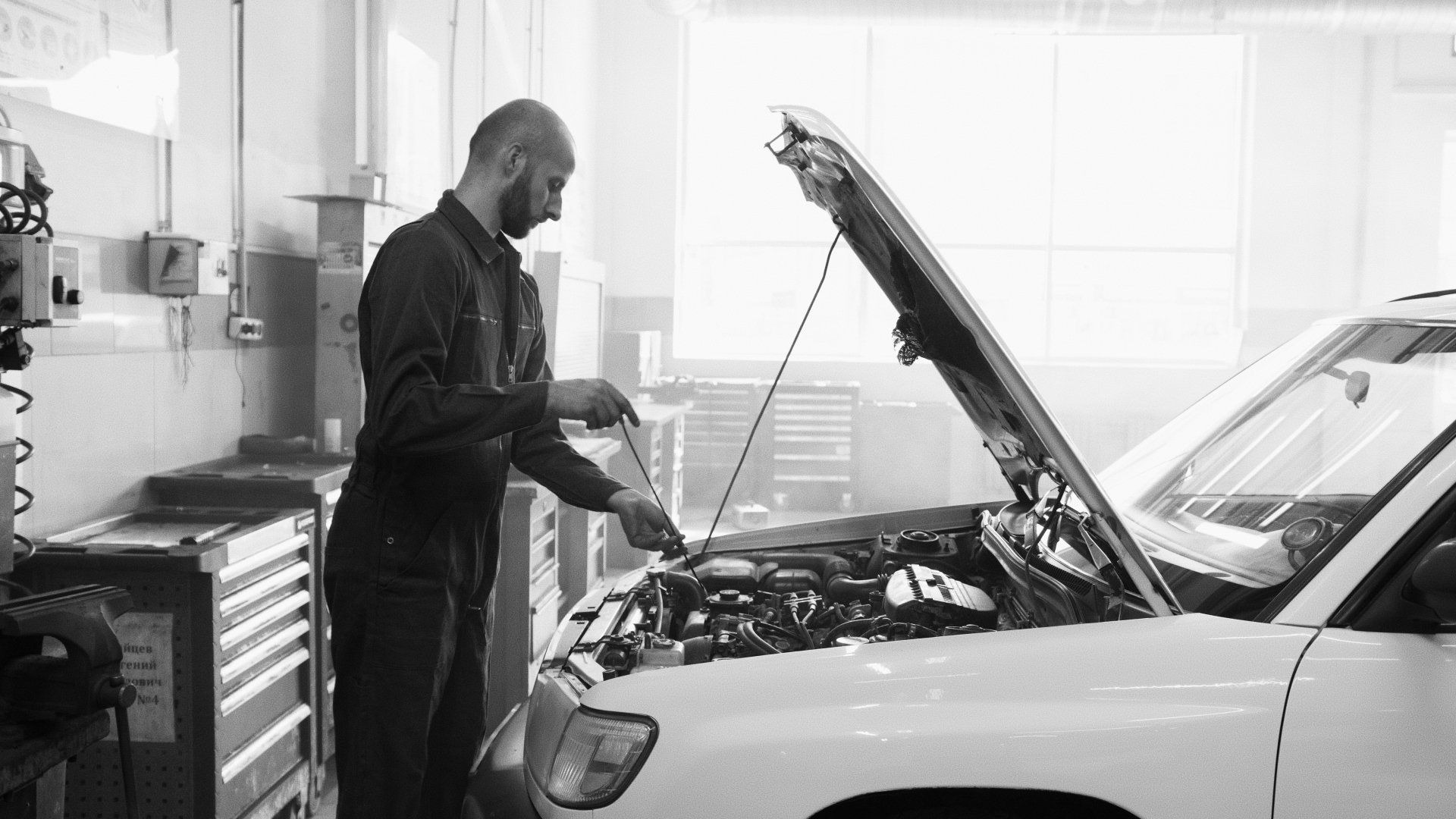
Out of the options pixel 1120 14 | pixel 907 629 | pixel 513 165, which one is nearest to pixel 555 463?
pixel 513 165

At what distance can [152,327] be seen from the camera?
2963 mm

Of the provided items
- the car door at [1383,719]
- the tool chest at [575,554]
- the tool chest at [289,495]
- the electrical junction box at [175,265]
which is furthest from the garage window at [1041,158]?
the car door at [1383,719]

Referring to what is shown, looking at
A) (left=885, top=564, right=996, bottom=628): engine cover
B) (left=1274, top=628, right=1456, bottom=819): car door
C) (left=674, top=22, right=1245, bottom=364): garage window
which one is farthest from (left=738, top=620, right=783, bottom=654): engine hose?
(left=674, top=22, right=1245, bottom=364): garage window

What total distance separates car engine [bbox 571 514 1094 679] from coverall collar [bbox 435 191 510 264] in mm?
722

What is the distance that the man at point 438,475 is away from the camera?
73.5 inches

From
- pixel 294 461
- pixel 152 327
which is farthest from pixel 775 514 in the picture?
pixel 152 327

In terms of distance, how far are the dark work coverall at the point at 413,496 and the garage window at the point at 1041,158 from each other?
24.3 ft

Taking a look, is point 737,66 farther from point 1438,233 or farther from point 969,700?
point 969,700

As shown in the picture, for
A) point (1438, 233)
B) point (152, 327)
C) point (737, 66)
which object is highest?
point (737, 66)

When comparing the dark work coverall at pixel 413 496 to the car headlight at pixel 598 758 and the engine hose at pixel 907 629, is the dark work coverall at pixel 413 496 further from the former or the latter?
the engine hose at pixel 907 629

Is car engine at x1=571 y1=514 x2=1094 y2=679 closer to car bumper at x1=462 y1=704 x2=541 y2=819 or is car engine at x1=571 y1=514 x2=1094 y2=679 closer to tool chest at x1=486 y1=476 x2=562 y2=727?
car bumper at x1=462 y1=704 x2=541 y2=819

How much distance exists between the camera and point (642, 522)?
216 centimetres

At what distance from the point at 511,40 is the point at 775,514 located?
4074 millimetres

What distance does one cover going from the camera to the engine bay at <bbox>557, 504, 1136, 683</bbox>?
185 cm
